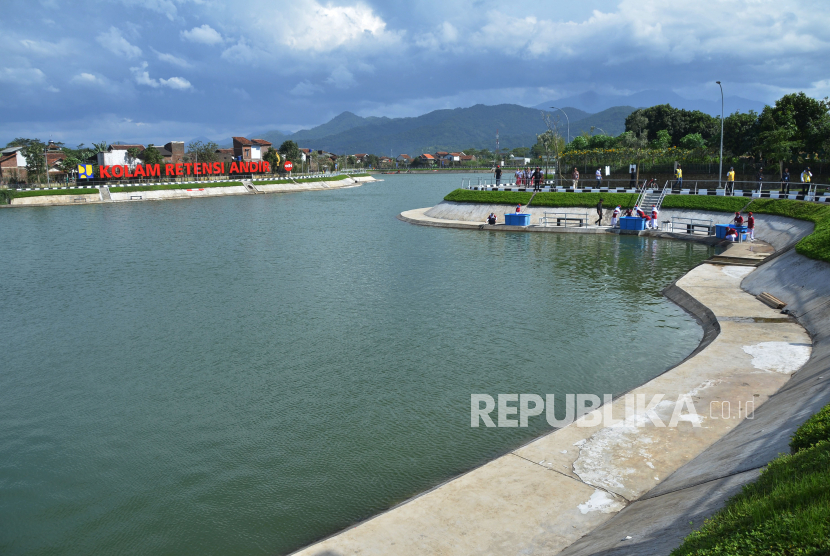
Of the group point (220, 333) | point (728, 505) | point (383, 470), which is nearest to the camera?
point (728, 505)

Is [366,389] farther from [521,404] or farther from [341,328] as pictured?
[341,328]

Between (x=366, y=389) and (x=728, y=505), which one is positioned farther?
(x=366, y=389)

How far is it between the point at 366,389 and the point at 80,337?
1151 centimetres

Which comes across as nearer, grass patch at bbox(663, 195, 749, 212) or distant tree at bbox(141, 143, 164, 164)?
grass patch at bbox(663, 195, 749, 212)

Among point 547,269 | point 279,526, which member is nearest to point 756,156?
point 547,269

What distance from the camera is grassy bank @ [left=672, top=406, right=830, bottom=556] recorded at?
5035 millimetres

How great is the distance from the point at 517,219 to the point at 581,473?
37.8 metres

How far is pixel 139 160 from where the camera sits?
125750 mm

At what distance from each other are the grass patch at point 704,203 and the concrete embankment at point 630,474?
28351 millimetres

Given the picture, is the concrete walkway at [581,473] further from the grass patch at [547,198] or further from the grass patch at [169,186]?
the grass patch at [169,186]

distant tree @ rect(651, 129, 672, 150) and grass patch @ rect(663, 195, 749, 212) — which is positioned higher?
distant tree @ rect(651, 129, 672, 150)

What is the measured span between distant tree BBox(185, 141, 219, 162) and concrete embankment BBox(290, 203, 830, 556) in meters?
144

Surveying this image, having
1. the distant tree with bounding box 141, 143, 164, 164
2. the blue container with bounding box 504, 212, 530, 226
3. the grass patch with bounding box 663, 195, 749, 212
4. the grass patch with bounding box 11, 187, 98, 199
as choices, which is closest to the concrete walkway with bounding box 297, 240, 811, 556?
the grass patch with bounding box 663, 195, 749, 212

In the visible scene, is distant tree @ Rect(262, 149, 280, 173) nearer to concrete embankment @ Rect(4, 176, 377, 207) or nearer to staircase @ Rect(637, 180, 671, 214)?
concrete embankment @ Rect(4, 176, 377, 207)
